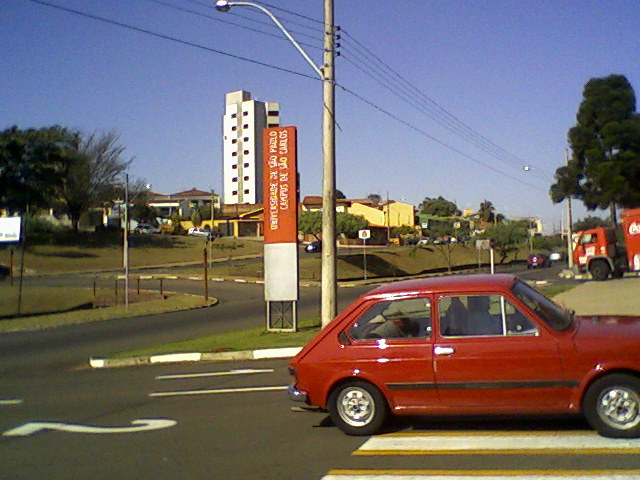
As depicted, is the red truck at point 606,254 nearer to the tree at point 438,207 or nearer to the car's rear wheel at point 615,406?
the car's rear wheel at point 615,406

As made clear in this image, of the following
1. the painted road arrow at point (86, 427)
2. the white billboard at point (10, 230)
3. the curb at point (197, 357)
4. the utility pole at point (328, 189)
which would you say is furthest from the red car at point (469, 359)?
the white billboard at point (10, 230)

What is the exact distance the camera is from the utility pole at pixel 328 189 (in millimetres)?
16000

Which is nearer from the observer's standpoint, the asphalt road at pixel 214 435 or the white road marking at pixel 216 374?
the asphalt road at pixel 214 435

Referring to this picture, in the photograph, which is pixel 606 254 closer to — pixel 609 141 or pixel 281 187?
pixel 609 141

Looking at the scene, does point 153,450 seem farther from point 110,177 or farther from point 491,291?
point 110,177

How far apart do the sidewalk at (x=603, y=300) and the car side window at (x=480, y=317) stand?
9545mm

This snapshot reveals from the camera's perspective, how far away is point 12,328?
24.1 metres

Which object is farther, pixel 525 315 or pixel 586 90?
pixel 586 90

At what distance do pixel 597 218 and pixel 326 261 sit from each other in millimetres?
71889

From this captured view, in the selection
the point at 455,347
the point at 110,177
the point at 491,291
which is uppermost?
the point at 110,177

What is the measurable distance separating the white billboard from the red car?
29.7 meters

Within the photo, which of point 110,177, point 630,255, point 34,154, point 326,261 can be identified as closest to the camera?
point 326,261

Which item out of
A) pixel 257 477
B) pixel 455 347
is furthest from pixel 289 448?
pixel 455 347

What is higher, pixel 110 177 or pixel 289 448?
pixel 110 177
